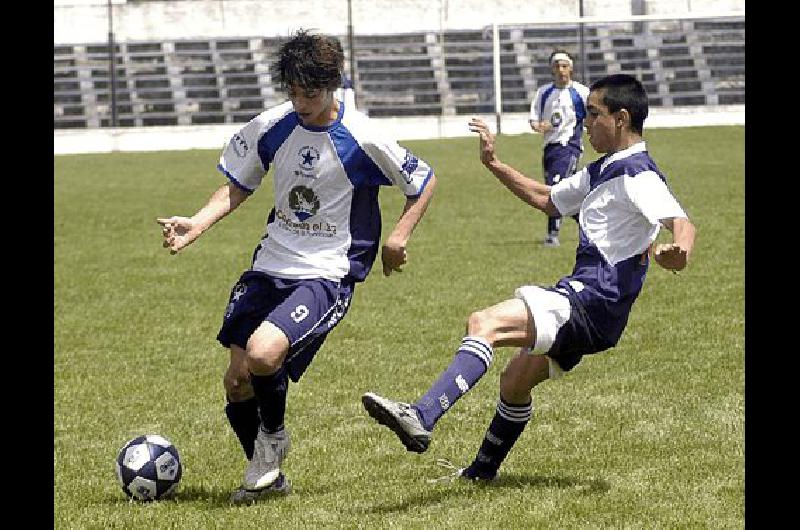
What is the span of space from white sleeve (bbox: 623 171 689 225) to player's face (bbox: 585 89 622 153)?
0.72 feet

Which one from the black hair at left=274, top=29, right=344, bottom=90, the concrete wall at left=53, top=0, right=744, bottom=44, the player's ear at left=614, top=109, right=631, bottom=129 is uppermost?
the black hair at left=274, top=29, right=344, bottom=90

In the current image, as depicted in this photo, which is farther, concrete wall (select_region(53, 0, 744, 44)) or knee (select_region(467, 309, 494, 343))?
concrete wall (select_region(53, 0, 744, 44))

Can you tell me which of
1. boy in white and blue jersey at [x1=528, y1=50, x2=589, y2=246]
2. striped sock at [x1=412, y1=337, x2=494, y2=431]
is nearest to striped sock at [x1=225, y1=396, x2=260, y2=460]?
striped sock at [x1=412, y1=337, x2=494, y2=431]

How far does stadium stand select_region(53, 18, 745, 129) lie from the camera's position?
38438 mm

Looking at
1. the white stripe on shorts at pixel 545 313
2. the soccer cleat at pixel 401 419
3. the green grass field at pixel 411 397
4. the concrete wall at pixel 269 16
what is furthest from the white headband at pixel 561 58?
the concrete wall at pixel 269 16

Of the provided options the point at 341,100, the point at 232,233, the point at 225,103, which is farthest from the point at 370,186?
the point at 225,103

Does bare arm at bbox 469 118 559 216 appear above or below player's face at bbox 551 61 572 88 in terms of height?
above

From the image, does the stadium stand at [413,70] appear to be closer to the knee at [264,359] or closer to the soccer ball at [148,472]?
the soccer ball at [148,472]

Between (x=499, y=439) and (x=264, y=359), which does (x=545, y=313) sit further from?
(x=264, y=359)

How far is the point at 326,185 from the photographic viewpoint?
6164 mm

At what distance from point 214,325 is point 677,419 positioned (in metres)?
4.57

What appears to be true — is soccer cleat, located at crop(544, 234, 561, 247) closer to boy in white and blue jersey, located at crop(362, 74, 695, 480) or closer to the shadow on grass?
boy in white and blue jersey, located at crop(362, 74, 695, 480)

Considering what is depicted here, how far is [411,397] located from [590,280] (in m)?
2.46
